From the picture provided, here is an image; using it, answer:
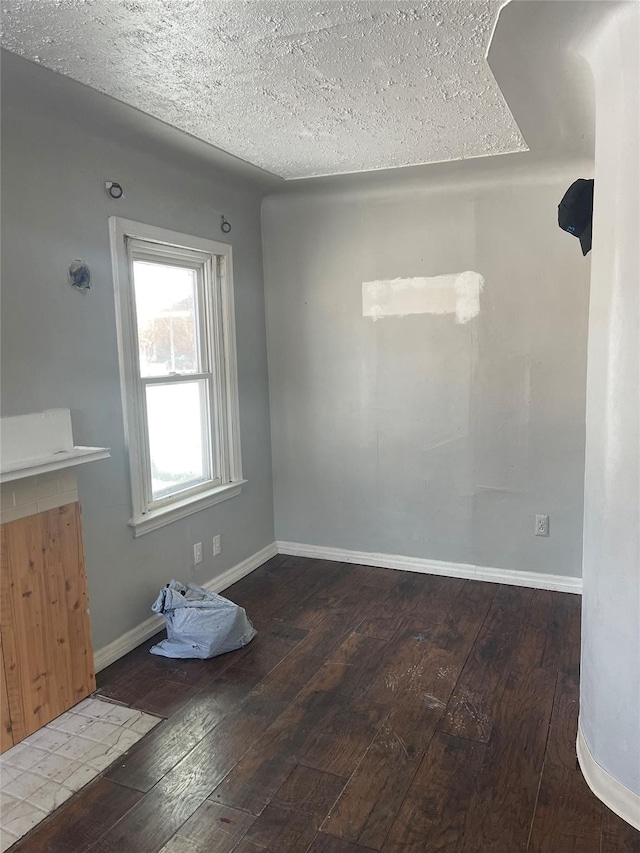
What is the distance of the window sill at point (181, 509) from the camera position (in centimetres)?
300

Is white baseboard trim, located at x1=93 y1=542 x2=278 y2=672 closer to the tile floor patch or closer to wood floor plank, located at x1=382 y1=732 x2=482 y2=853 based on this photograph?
the tile floor patch

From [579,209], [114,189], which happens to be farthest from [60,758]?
[579,209]

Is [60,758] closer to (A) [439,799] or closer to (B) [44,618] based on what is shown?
(B) [44,618]

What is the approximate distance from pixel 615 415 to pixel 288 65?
160 centimetres

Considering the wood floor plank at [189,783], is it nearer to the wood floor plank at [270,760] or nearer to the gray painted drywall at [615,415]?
the wood floor plank at [270,760]

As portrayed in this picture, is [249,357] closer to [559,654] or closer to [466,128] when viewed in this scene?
[466,128]

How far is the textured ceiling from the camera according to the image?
5.79 ft

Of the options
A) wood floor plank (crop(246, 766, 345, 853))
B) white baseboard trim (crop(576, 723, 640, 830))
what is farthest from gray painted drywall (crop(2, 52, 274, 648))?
white baseboard trim (crop(576, 723, 640, 830))

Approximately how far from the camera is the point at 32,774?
2.12 m

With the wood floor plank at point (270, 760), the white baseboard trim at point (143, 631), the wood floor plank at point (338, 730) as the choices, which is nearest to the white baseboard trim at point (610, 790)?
the wood floor plank at point (338, 730)

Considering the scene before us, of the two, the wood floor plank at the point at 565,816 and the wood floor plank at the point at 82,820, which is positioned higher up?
the wood floor plank at the point at 82,820

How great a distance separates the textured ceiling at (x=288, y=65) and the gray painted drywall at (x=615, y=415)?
431 mm

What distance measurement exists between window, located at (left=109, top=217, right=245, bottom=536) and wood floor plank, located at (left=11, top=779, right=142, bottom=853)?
120 centimetres

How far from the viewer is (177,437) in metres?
3.40
